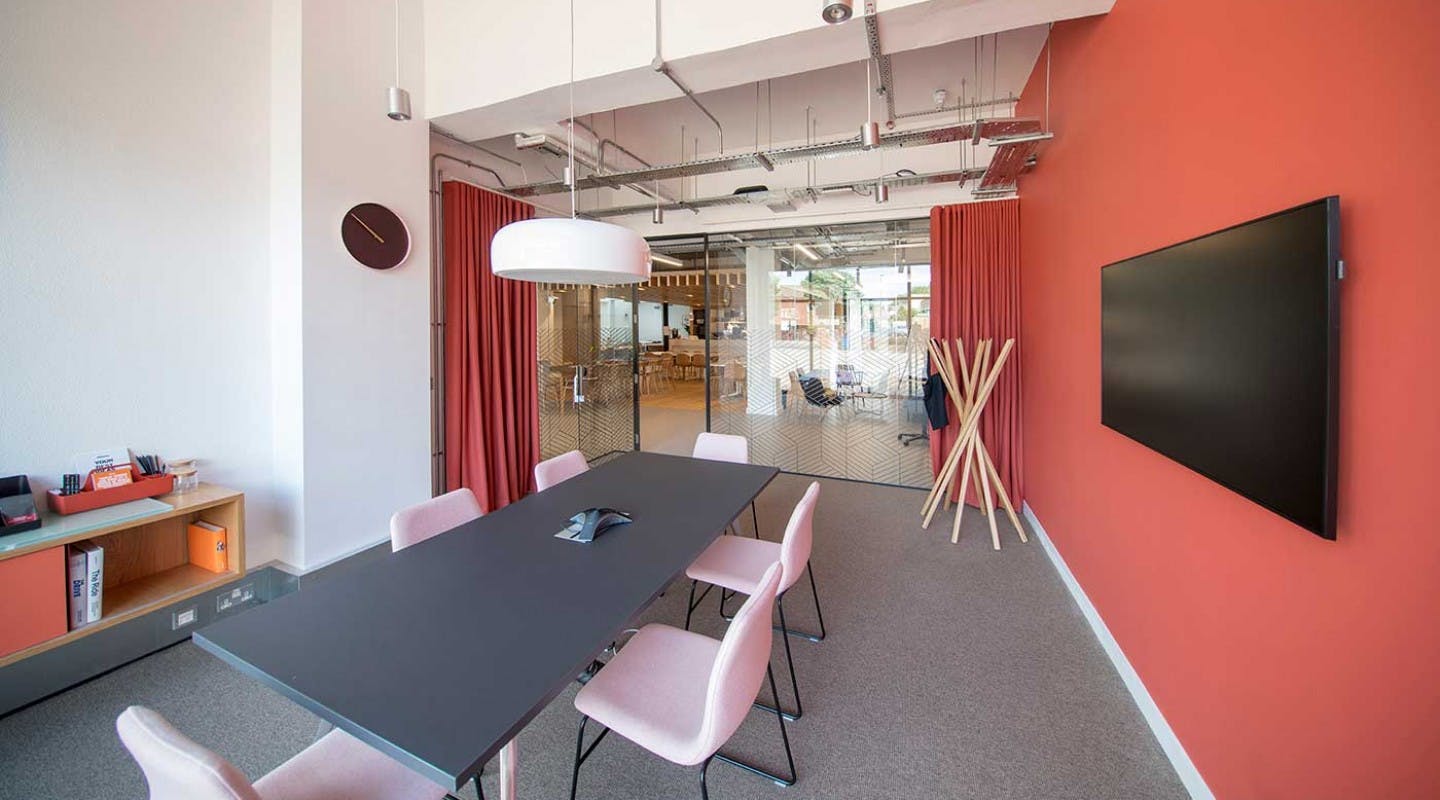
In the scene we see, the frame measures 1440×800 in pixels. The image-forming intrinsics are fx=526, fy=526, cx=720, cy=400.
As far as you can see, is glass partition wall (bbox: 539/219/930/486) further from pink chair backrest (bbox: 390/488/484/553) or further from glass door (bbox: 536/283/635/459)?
pink chair backrest (bbox: 390/488/484/553)

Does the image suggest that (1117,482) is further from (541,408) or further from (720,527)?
(541,408)

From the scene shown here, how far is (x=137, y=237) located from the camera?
237 centimetres

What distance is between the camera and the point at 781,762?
1.75m

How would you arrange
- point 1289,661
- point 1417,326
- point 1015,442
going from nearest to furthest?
point 1417,326 < point 1289,661 < point 1015,442

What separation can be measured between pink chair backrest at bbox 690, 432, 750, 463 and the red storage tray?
8.17 feet

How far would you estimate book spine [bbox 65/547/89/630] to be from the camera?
1.99 meters

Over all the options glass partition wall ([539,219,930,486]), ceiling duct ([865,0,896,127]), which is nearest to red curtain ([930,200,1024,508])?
glass partition wall ([539,219,930,486])

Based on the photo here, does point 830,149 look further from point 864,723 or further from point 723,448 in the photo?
point 864,723

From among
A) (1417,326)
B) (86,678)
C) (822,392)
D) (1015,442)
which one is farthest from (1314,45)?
(86,678)

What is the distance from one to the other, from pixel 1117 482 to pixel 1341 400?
1355mm

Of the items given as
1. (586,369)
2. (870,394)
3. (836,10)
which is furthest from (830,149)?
(586,369)

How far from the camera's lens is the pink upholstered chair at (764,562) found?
1812 mm

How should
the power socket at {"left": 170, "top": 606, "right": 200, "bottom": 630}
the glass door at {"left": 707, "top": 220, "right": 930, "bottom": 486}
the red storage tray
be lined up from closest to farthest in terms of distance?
1. the red storage tray
2. the power socket at {"left": 170, "top": 606, "right": 200, "bottom": 630}
3. the glass door at {"left": 707, "top": 220, "right": 930, "bottom": 486}

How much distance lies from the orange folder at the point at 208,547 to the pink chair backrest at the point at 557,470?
1.44 m
